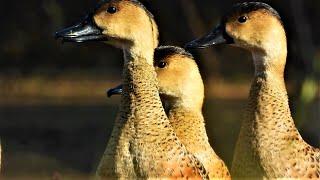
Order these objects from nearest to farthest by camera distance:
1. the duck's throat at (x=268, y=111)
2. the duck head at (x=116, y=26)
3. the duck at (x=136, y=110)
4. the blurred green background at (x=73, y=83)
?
the duck at (x=136, y=110)
the duck head at (x=116, y=26)
the duck's throat at (x=268, y=111)
the blurred green background at (x=73, y=83)

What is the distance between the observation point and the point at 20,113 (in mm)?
15906

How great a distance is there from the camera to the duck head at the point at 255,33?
4.75m

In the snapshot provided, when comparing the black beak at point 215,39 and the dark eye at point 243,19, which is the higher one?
the dark eye at point 243,19

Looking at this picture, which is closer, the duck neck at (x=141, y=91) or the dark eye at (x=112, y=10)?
the duck neck at (x=141, y=91)

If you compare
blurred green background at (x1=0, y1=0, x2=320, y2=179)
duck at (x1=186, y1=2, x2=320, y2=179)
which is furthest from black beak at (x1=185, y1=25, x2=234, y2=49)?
blurred green background at (x1=0, y1=0, x2=320, y2=179)

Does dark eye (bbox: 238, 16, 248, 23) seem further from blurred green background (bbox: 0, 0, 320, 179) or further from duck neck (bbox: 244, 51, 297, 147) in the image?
blurred green background (bbox: 0, 0, 320, 179)

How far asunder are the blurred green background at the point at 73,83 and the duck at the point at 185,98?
404cm

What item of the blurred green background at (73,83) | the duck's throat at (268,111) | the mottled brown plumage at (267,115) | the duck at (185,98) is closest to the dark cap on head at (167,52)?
the duck at (185,98)

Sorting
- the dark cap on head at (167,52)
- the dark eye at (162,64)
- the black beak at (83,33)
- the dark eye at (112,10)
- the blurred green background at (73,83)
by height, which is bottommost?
the blurred green background at (73,83)

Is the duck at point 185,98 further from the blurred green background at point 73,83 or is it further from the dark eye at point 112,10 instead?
the blurred green background at point 73,83

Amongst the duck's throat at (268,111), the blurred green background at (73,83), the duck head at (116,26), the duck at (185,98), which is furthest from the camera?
the blurred green background at (73,83)

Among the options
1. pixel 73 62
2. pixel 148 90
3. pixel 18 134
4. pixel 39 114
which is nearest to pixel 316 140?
pixel 18 134

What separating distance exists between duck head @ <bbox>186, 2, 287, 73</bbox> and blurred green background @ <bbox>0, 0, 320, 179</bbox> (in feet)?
14.3

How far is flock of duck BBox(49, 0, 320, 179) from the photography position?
14.6 ft
